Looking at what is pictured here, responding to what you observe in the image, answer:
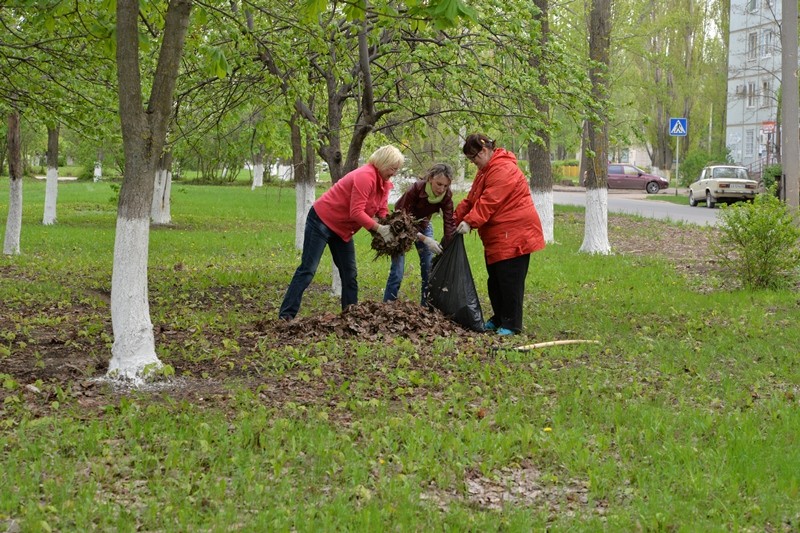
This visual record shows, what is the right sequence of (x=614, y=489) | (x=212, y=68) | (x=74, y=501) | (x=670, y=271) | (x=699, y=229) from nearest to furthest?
(x=74, y=501) < (x=614, y=489) < (x=212, y=68) < (x=670, y=271) < (x=699, y=229)

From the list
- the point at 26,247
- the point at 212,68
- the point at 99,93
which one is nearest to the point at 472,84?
the point at 212,68

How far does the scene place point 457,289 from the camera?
8.83 metres

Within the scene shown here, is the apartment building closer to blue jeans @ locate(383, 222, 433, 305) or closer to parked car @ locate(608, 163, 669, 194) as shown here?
parked car @ locate(608, 163, 669, 194)

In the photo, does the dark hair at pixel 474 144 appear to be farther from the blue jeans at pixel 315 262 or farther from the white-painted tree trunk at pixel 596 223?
the white-painted tree trunk at pixel 596 223

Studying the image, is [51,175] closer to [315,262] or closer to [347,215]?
[315,262]

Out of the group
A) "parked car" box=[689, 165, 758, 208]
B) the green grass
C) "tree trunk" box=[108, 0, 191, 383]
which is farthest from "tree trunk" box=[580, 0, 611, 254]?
"parked car" box=[689, 165, 758, 208]

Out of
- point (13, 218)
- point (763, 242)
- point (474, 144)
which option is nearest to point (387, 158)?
point (474, 144)

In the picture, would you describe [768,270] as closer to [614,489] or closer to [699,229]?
[614,489]

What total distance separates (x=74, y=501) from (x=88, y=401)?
184 cm

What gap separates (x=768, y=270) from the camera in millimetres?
11797

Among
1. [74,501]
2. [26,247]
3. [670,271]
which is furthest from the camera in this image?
[26,247]

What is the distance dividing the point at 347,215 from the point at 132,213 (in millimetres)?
2333

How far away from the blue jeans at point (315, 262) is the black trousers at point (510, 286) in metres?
1.27

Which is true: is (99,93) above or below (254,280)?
above
